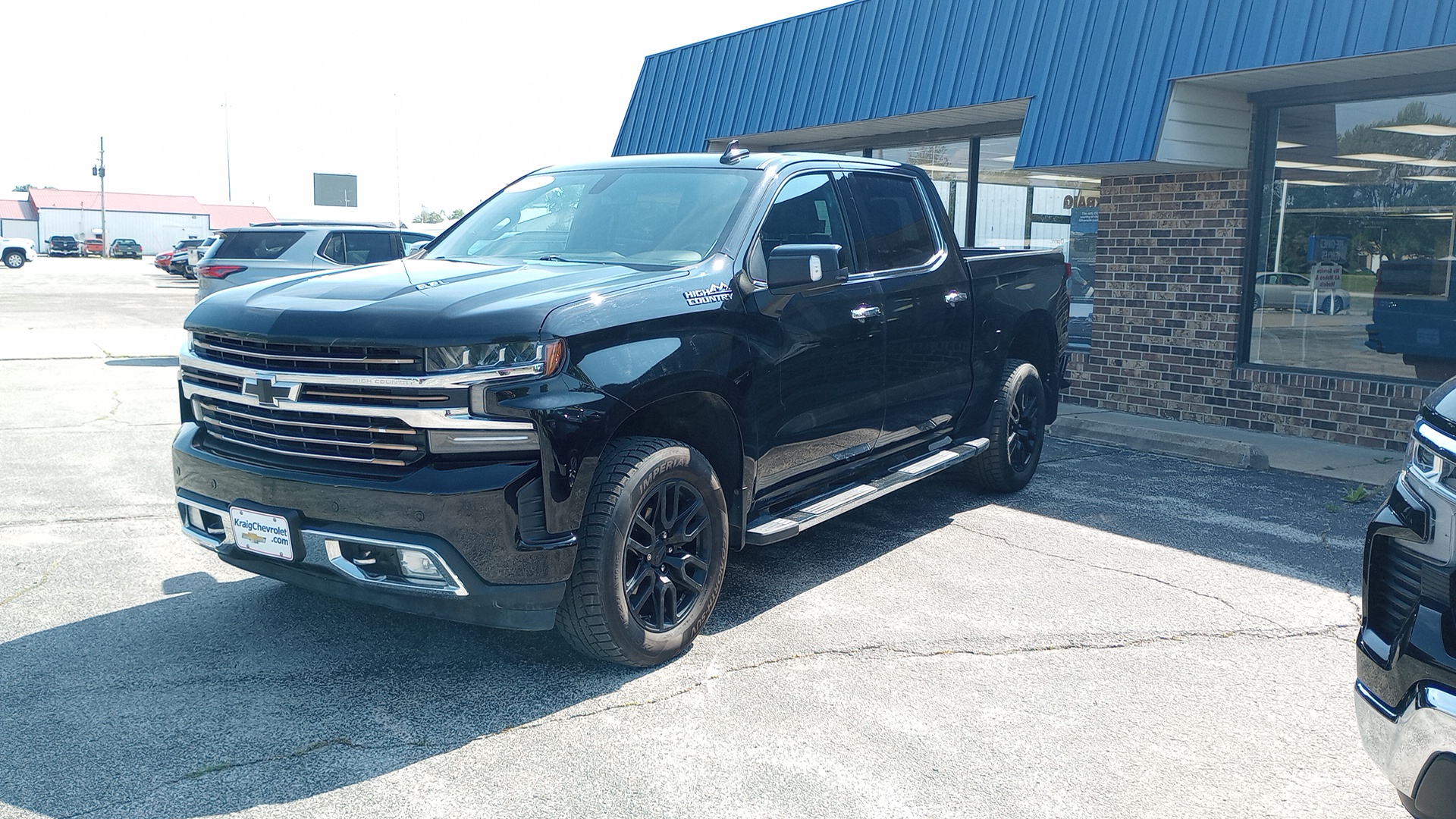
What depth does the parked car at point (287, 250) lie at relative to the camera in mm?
14344

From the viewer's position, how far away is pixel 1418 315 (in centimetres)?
888

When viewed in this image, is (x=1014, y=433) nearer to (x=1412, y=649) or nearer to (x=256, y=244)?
(x=1412, y=649)

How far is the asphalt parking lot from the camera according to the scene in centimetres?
331

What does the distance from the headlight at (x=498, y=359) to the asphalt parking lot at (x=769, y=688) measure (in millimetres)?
1200

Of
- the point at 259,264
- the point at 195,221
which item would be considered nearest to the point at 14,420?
the point at 259,264

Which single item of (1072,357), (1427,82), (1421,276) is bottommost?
(1072,357)

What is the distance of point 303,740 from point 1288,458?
7.51 meters

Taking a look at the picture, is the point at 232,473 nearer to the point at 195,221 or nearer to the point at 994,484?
the point at 994,484

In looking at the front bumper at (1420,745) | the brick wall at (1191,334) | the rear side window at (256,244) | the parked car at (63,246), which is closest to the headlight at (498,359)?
the front bumper at (1420,745)

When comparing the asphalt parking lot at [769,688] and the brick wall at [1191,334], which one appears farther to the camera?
the brick wall at [1191,334]

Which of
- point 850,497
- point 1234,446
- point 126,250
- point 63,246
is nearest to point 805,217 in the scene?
point 850,497

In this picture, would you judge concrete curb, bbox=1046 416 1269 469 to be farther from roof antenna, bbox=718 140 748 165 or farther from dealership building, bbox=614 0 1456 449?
roof antenna, bbox=718 140 748 165

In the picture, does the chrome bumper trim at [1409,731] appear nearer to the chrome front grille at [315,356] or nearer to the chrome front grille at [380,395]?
the chrome front grille at [380,395]

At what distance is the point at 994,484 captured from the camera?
23.1ft
